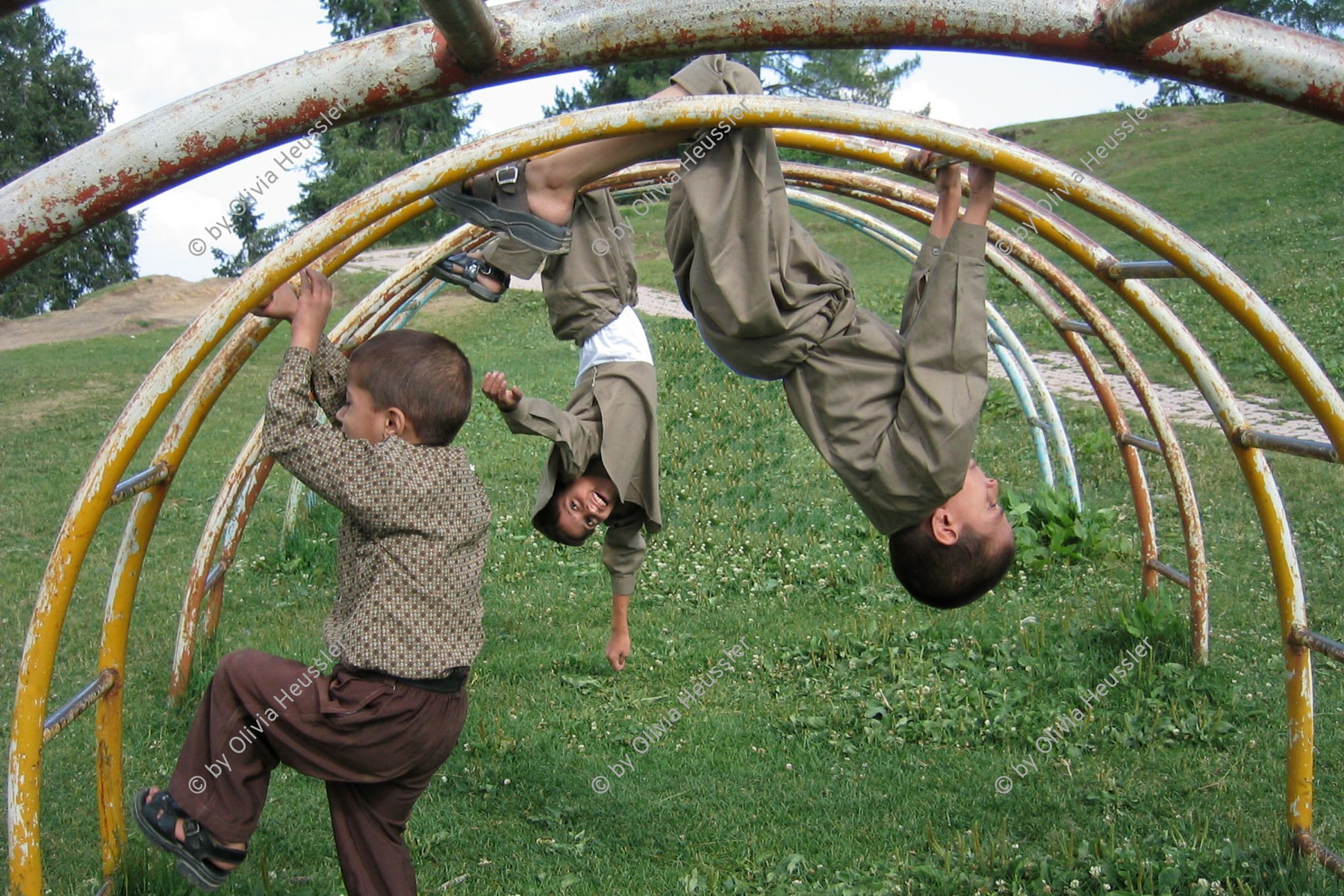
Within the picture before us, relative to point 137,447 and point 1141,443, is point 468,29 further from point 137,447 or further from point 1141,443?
point 1141,443

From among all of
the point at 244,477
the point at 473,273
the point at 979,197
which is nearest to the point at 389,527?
the point at 473,273

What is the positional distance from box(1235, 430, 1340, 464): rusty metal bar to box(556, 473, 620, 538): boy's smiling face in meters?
1.79

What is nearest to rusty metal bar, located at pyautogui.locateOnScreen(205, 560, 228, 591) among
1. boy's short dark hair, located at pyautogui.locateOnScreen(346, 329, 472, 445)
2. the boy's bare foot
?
boy's short dark hair, located at pyautogui.locateOnScreen(346, 329, 472, 445)

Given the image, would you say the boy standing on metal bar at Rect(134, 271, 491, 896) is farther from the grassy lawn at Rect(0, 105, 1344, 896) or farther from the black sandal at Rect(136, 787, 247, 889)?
the grassy lawn at Rect(0, 105, 1344, 896)

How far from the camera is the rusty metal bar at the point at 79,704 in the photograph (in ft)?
9.11

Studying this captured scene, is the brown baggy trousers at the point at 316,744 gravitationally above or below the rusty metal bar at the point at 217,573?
above

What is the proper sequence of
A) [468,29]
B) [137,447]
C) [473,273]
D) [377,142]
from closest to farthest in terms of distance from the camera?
A: 1. [468,29]
2. [137,447]
3. [473,273]
4. [377,142]

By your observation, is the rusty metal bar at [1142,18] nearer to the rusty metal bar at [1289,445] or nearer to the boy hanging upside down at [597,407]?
the rusty metal bar at [1289,445]

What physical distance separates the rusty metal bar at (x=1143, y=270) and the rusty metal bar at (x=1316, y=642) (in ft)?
3.39

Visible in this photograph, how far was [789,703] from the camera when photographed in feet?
15.4

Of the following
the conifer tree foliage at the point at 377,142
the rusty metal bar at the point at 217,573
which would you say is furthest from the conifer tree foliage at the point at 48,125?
the rusty metal bar at the point at 217,573

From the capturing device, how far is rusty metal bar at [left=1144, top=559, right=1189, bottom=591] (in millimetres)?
4578

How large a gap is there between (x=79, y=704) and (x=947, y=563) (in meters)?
2.22

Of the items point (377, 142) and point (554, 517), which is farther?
point (377, 142)
